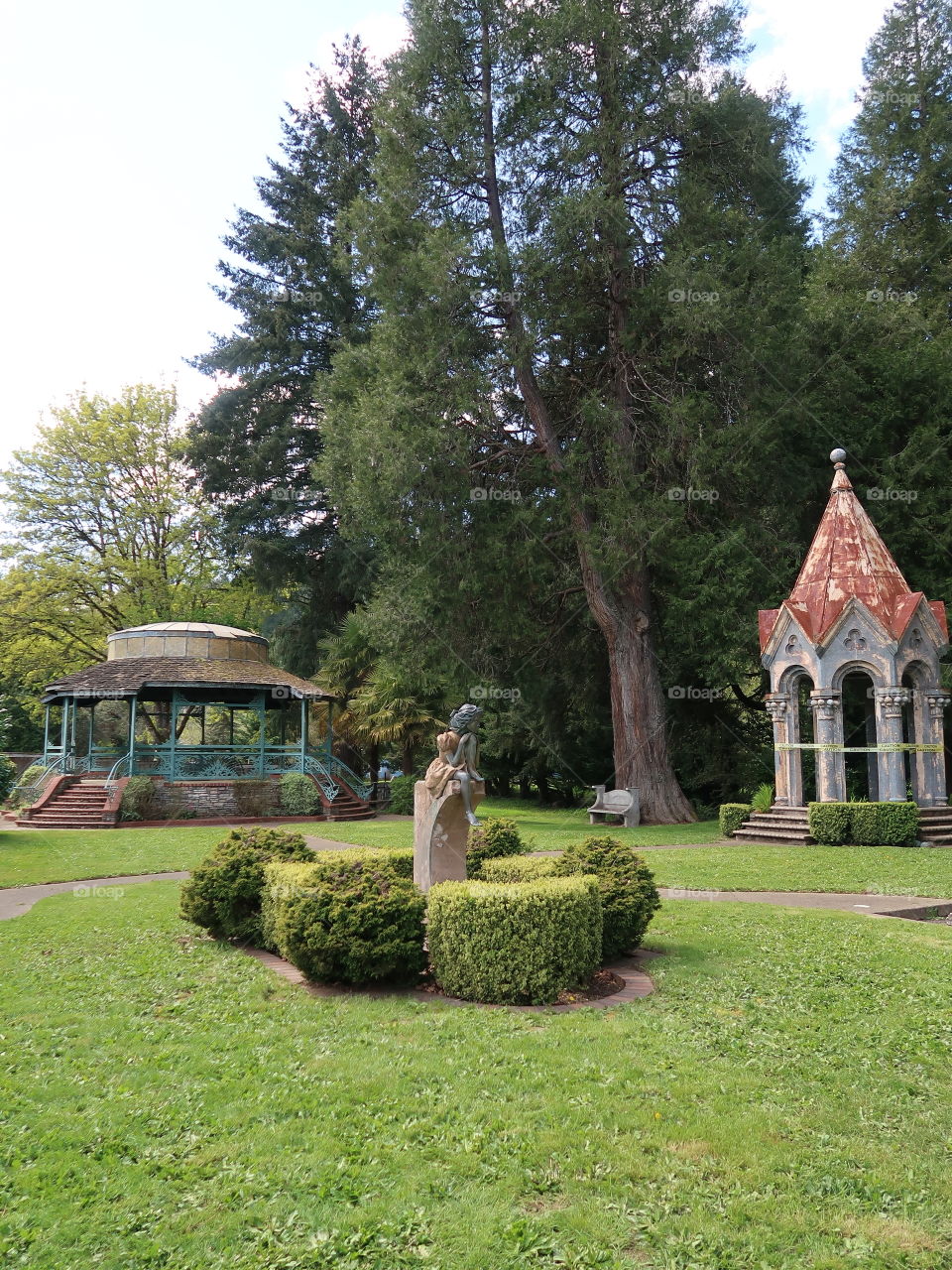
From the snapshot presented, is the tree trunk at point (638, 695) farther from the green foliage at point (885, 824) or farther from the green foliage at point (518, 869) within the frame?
the green foliage at point (518, 869)

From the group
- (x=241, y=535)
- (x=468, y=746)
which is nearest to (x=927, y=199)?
(x=241, y=535)

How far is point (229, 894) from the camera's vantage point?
365 inches

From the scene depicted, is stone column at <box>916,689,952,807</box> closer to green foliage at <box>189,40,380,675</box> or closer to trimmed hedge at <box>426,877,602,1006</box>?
trimmed hedge at <box>426,877,602,1006</box>

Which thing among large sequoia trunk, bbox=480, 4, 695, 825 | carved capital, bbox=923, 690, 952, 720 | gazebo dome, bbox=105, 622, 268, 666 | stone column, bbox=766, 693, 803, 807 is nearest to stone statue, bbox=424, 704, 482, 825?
stone column, bbox=766, 693, 803, 807

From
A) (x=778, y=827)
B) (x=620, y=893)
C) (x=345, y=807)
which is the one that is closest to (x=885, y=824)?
(x=778, y=827)

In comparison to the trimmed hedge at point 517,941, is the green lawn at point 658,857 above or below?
below

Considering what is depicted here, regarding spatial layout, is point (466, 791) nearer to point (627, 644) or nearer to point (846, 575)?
point (846, 575)

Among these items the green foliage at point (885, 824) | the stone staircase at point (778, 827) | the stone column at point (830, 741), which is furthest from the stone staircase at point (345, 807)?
the green foliage at point (885, 824)

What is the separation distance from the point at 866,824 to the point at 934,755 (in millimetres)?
2860

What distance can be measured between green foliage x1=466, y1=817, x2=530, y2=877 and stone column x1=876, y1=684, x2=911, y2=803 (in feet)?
36.4

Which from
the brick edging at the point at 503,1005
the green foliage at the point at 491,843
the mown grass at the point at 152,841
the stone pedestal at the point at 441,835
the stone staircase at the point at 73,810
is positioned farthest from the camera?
the stone staircase at the point at 73,810

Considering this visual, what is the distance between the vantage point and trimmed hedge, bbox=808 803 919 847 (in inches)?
695

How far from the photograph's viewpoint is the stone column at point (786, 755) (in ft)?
65.9

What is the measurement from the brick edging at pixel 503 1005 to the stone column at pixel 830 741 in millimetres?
12294
